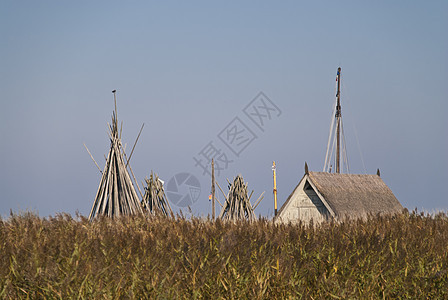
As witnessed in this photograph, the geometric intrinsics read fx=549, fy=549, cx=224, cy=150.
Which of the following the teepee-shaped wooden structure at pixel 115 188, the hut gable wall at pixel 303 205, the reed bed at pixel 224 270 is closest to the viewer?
the reed bed at pixel 224 270

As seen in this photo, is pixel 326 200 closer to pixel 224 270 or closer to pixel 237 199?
pixel 237 199

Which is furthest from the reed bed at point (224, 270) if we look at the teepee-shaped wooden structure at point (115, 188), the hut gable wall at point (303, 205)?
the hut gable wall at point (303, 205)

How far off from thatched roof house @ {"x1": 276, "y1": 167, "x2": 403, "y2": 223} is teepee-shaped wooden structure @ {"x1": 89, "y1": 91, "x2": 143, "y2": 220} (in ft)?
14.6

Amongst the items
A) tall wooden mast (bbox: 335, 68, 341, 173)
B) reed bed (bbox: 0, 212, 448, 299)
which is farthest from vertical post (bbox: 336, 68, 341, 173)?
reed bed (bbox: 0, 212, 448, 299)

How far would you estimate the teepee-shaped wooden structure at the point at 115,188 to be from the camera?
15453 millimetres

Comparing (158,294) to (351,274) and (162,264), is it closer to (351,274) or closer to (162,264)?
(162,264)

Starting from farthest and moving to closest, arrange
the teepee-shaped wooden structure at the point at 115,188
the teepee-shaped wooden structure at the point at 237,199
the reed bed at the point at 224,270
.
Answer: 1. the teepee-shaped wooden structure at the point at 237,199
2. the teepee-shaped wooden structure at the point at 115,188
3. the reed bed at the point at 224,270

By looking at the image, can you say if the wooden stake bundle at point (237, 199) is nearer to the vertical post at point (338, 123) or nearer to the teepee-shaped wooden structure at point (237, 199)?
the teepee-shaped wooden structure at point (237, 199)

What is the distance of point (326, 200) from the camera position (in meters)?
16.5

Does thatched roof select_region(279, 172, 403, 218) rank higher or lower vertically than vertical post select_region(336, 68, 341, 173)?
lower

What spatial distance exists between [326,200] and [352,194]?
2.18m

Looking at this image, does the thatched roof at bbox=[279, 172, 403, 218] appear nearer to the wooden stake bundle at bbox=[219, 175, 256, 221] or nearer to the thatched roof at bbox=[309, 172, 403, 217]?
the thatched roof at bbox=[309, 172, 403, 217]

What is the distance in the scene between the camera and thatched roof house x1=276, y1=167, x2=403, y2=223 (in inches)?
656

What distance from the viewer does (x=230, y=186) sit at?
71.7ft
